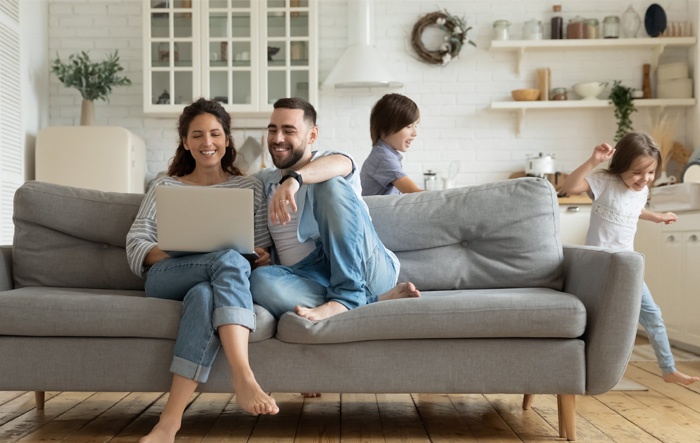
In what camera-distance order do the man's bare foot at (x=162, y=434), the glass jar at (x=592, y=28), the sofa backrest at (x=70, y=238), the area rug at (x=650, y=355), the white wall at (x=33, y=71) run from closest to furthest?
the man's bare foot at (x=162, y=434) → the sofa backrest at (x=70, y=238) → the area rug at (x=650, y=355) → the white wall at (x=33, y=71) → the glass jar at (x=592, y=28)

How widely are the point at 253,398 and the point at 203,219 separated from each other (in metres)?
0.56

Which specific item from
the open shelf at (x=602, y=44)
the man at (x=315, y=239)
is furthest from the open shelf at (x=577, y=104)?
the man at (x=315, y=239)

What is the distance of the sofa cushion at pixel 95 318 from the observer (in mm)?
2445

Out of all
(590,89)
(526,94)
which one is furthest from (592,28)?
(526,94)

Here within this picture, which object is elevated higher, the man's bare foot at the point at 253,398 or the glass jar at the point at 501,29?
the glass jar at the point at 501,29

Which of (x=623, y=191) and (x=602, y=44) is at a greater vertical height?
(x=602, y=44)

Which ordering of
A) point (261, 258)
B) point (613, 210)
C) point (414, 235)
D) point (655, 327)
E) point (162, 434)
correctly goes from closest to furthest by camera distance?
1. point (162, 434)
2. point (261, 258)
3. point (414, 235)
4. point (655, 327)
5. point (613, 210)

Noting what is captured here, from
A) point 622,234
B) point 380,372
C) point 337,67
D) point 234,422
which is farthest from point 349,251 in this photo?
point 337,67

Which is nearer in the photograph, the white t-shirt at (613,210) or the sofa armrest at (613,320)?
the sofa armrest at (613,320)

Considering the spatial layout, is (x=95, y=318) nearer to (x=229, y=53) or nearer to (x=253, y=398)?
(x=253, y=398)

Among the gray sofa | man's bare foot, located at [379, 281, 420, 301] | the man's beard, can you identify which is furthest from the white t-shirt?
the man's beard

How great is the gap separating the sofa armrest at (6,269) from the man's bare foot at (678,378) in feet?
8.10

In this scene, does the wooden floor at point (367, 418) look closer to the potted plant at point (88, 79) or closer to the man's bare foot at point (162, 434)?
the man's bare foot at point (162, 434)

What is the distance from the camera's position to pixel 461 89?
20.2 feet
